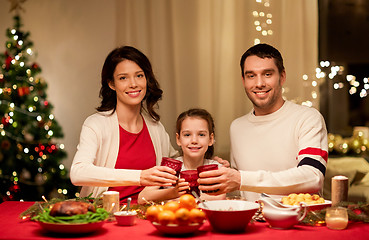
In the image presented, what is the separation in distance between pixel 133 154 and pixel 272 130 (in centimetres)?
90

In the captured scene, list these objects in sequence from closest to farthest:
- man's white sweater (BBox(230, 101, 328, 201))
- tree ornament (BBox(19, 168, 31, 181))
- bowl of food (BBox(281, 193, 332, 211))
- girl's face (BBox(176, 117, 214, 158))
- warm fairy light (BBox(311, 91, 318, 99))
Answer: bowl of food (BBox(281, 193, 332, 211)) → man's white sweater (BBox(230, 101, 328, 201)) → girl's face (BBox(176, 117, 214, 158)) → warm fairy light (BBox(311, 91, 318, 99)) → tree ornament (BBox(19, 168, 31, 181))

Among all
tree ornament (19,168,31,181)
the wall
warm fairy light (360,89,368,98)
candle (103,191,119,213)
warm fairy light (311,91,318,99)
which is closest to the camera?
candle (103,191,119,213)

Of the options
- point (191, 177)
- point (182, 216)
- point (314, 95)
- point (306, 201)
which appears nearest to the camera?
point (182, 216)

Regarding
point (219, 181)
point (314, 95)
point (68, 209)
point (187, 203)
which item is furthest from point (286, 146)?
point (314, 95)

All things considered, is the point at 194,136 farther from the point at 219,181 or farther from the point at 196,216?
the point at 196,216

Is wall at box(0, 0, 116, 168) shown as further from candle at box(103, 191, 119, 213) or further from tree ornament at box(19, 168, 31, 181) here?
candle at box(103, 191, 119, 213)

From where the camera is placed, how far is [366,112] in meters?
5.28

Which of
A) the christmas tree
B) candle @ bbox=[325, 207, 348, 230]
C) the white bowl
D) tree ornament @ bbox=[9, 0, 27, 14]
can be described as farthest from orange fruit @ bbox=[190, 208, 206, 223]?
tree ornament @ bbox=[9, 0, 27, 14]

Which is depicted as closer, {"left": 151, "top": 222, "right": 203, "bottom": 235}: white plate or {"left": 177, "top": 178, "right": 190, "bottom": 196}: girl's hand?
{"left": 151, "top": 222, "right": 203, "bottom": 235}: white plate

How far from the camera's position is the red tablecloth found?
190cm

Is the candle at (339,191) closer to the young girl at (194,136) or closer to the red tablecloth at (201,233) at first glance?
the red tablecloth at (201,233)

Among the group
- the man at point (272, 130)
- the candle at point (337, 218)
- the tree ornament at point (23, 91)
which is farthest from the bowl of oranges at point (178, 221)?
the tree ornament at point (23, 91)

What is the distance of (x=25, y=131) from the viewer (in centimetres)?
499

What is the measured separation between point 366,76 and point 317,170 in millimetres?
2984
